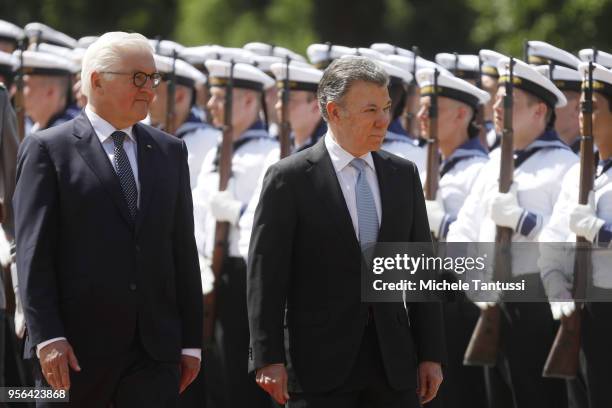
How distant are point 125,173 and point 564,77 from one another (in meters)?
3.74

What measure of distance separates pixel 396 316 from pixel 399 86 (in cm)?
384

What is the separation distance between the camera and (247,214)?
30.5 feet

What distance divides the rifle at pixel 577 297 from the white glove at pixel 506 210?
0.52 m

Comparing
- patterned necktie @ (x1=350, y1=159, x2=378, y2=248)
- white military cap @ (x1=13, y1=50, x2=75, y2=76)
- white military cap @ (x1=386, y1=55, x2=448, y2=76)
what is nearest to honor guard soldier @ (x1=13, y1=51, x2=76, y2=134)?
white military cap @ (x1=13, y1=50, x2=75, y2=76)

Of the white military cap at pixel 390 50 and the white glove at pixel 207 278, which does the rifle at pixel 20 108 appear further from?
the white military cap at pixel 390 50

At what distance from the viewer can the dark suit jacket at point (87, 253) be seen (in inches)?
222

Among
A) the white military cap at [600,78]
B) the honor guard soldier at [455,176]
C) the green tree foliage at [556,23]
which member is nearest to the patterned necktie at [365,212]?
the white military cap at [600,78]

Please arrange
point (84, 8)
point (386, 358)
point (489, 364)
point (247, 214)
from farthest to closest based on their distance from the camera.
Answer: point (84, 8) → point (247, 214) → point (489, 364) → point (386, 358)

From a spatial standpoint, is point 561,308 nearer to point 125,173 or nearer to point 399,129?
point 399,129

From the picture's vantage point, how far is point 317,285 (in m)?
5.78

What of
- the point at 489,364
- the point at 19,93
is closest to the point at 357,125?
the point at 489,364

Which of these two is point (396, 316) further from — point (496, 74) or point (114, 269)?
point (496, 74)

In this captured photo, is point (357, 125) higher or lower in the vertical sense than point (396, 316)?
higher

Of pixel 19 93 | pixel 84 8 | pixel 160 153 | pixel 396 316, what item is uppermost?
pixel 84 8
